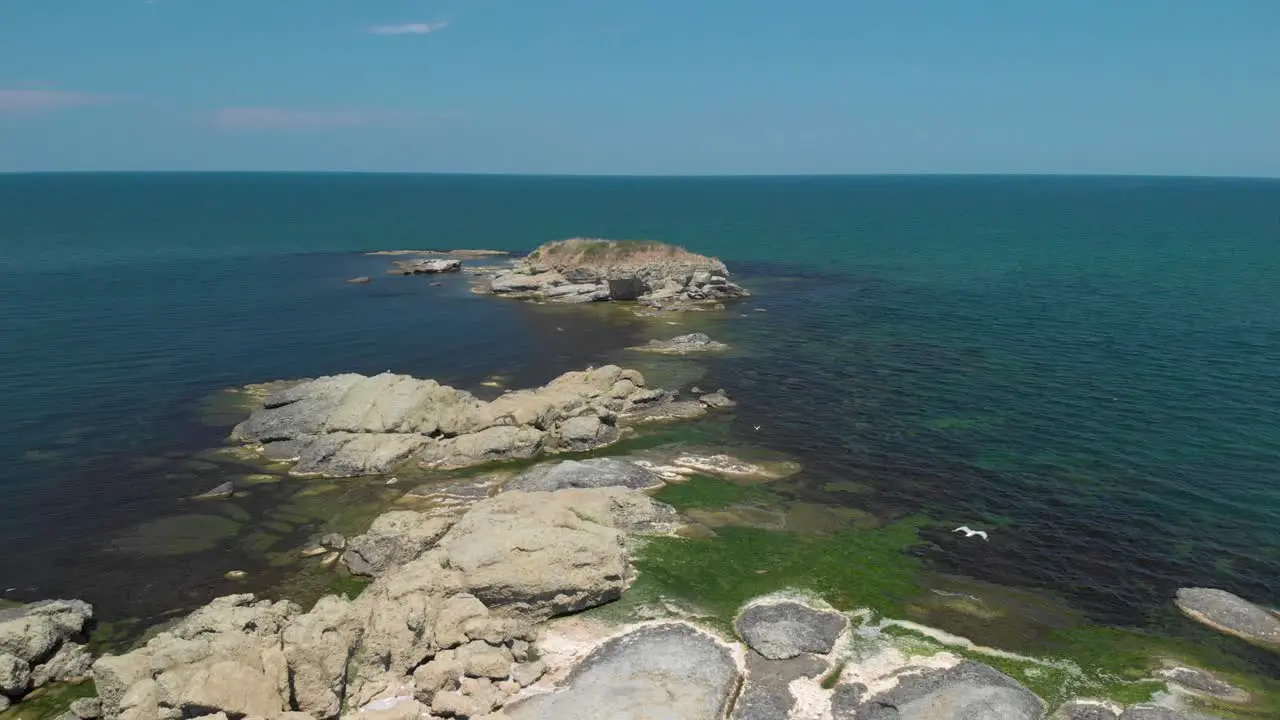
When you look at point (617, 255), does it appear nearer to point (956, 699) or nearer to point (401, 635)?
point (401, 635)

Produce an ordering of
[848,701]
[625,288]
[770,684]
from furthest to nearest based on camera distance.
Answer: [625,288]
[770,684]
[848,701]

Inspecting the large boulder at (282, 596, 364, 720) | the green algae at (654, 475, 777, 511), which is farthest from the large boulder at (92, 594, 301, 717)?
the green algae at (654, 475, 777, 511)

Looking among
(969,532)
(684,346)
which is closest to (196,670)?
(969,532)

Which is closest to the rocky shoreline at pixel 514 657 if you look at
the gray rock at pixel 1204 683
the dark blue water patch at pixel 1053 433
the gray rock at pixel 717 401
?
the gray rock at pixel 1204 683

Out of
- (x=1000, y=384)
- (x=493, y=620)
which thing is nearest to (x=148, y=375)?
(x=493, y=620)

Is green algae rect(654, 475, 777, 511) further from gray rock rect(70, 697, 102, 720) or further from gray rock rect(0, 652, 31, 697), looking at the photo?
gray rock rect(0, 652, 31, 697)

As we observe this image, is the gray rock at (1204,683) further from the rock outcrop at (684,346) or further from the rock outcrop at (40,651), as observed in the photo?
the rock outcrop at (684,346)
